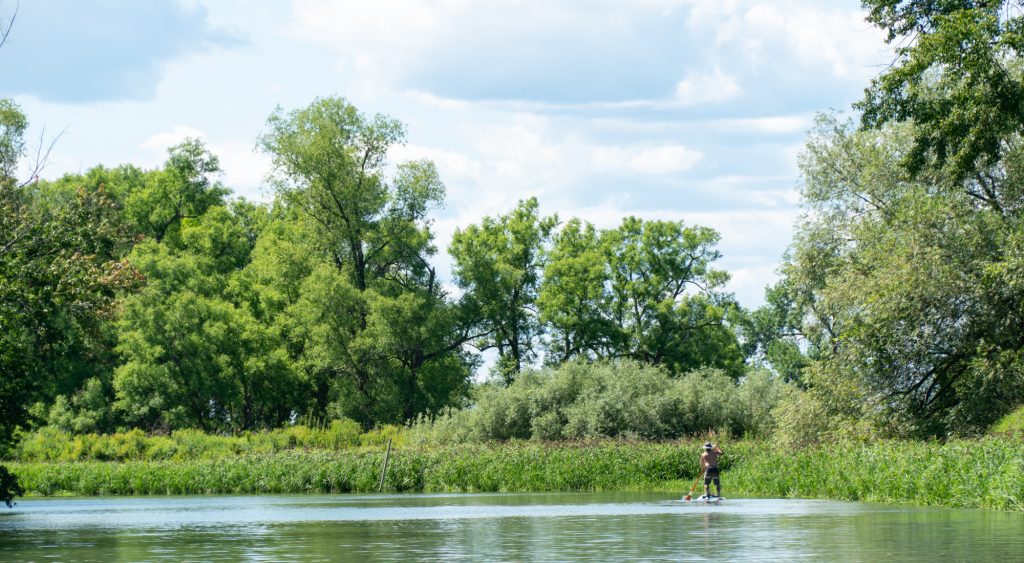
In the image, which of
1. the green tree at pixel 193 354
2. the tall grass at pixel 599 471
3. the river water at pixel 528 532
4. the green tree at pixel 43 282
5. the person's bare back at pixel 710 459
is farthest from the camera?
the green tree at pixel 193 354

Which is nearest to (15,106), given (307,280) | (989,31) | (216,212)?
(216,212)

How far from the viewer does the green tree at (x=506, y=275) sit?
79375 millimetres

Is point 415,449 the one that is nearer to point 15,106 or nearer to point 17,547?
point 17,547

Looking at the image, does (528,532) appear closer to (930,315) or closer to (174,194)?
(930,315)

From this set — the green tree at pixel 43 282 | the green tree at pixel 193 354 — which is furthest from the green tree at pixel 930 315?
the green tree at pixel 193 354

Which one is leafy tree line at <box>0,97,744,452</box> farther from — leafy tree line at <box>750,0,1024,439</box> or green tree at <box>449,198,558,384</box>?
leafy tree line at <box>750,0,1024,439</box>

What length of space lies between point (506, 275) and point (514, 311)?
270 cm

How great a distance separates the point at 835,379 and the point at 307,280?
39.6m

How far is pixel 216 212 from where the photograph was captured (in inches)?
3300

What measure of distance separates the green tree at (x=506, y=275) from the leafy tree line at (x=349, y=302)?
135mm

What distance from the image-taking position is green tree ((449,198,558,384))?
79.4 meters

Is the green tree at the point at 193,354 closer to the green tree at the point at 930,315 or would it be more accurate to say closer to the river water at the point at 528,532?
the river water at the point at 528,532

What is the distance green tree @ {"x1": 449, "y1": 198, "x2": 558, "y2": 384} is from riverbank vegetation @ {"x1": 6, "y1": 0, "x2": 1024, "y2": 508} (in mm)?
180

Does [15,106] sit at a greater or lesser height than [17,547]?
greater
